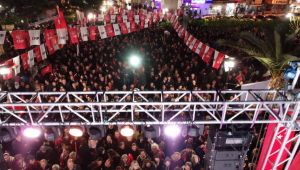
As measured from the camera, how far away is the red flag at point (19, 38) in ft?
42.7

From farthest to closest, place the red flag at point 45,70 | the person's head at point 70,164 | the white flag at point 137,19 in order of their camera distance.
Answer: the white flag at point 137,19 → the red flag at point 45,70 → the person's head at point 70,164

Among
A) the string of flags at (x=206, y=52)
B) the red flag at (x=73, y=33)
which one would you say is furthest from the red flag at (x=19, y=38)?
the string of flags at (x=206, y=52)

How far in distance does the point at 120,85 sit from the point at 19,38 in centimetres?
509

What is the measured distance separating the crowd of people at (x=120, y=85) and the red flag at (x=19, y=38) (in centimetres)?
178

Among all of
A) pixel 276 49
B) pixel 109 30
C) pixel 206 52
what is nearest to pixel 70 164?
pixel 206 52

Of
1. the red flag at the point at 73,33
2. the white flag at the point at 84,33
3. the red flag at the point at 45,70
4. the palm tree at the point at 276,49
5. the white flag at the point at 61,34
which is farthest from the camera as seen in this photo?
the white flag at the point at 84,33

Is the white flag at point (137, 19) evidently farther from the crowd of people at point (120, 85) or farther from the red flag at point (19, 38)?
the red flag at point (19, 38)

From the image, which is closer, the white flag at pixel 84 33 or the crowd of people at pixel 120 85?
the crowd of people at pixel 120 85

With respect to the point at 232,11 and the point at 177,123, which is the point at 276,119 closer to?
the point at 177,123

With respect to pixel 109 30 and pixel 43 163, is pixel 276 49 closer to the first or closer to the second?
pixel 109 30

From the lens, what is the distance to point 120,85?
576 inches

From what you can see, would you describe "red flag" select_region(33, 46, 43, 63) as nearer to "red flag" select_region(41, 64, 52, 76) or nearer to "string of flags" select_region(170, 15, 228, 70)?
"red flag" select_region(41, 64, 52, 76)

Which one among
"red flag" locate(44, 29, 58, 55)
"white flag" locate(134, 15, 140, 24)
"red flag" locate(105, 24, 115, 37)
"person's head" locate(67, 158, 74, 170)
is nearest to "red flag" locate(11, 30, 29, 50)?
"red flag" locate(44, 29, 58, 55)

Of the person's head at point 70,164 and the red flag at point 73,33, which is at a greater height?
the red flag at point 73,33
